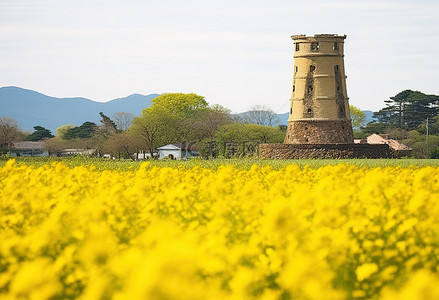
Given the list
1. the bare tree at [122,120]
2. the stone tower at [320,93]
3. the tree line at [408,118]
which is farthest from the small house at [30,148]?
the stone tower at [320,93]

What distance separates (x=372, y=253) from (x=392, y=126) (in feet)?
314

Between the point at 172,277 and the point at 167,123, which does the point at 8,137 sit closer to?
the point at 167,123

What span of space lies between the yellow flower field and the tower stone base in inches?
1561

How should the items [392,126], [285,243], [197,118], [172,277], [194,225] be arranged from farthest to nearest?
1. [392,126]
2. [197,118]
3. [194,225]
4. [285,243]
5. [172,277]

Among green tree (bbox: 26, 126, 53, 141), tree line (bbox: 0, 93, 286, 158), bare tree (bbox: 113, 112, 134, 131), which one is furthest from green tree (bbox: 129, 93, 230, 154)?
green tree (bbox: 26, 126, 53, 141)

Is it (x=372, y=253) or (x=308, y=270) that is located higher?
(x=308, y=270)

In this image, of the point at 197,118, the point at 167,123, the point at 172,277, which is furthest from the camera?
the point at 197,118

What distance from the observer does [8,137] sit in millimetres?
80250

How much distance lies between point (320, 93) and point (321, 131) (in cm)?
262

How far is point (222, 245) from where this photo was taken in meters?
5.10

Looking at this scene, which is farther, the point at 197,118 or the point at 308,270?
the point at 197,118

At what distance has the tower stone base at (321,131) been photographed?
49375 millimetres

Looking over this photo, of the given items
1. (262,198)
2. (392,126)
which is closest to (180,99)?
(392,126)

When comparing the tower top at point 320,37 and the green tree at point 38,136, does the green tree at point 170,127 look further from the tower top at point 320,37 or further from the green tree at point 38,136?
the green tree at point 38,136
